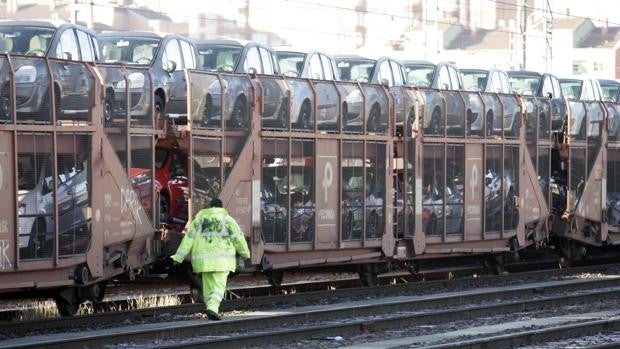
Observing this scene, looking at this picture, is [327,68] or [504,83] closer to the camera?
[327,68]

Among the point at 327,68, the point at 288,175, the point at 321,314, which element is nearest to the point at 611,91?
the point at 327,68

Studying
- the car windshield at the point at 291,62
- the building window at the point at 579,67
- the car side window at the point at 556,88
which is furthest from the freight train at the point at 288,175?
the building window at the point at 579,67

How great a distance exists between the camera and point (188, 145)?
62.4ft

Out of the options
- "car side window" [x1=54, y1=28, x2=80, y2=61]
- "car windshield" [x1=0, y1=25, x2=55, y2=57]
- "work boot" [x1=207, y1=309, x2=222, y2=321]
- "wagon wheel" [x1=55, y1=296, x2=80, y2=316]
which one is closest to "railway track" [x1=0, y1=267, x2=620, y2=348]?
"work boot" [x1=207, y1=309, x2=222, y2=321]

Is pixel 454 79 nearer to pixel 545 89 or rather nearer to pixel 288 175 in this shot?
pixel 545 89

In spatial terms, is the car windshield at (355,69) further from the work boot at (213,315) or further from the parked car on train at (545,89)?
the work boot at (213,315)

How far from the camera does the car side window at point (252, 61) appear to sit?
2431 centimetres

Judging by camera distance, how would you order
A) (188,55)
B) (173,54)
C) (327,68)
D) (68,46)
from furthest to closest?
(327,68)
(188,55)
(173,54)
(68,46)

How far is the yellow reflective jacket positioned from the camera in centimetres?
1691

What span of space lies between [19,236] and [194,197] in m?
3.72

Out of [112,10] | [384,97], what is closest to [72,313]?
[384,97]

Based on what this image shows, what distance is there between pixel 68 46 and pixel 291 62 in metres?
6.40

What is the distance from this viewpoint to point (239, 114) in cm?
1997

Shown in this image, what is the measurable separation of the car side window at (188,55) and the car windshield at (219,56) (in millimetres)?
767
